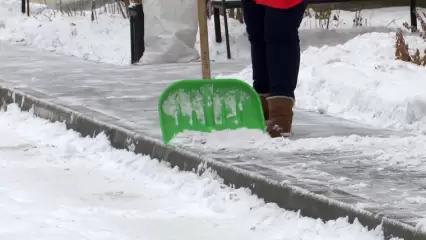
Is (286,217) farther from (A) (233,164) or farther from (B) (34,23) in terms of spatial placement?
(B) (34,23)

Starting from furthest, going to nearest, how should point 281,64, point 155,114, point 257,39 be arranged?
point 155,114 < point 257,39 < point 281,64

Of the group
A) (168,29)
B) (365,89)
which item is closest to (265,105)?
(365,89)

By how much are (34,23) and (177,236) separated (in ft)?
36.8

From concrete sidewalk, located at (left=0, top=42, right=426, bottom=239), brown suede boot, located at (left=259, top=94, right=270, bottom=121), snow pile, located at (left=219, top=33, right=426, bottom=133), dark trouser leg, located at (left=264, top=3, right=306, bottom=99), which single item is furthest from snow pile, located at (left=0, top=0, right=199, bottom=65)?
dark trouser leg, located at (left=264, top=3, right=306, bottom=99)

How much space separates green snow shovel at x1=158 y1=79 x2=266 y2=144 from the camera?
5727 mm

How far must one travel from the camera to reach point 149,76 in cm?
972

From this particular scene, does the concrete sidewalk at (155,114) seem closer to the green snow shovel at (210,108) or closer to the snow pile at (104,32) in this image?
the green snow shovel at (210,108)

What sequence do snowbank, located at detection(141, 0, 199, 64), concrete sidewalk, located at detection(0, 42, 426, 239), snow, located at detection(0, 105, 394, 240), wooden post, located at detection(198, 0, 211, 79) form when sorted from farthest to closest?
snowbank, located at detection(141, 0, 199, 64) < wooden post, located at detection(198, 0, 211, 79) < concrete sidewalk, located at detection(0, 42, 426, 239) < snow, located at detection(0, 105, 394, 240)

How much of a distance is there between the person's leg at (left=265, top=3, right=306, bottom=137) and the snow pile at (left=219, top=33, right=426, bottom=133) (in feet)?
3.19

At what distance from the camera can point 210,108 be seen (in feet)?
19.1

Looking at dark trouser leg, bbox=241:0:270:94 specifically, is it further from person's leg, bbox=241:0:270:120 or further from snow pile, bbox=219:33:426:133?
snow pile, bbox=219:33:426:133

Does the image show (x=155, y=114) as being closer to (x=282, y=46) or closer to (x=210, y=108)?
(x=210, y=108)

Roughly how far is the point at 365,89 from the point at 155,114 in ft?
4.92

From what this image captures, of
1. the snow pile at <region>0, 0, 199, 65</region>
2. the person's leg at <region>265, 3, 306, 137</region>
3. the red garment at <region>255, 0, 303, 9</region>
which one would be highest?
the red garment at <region>255, 0, 303, 9</region>
